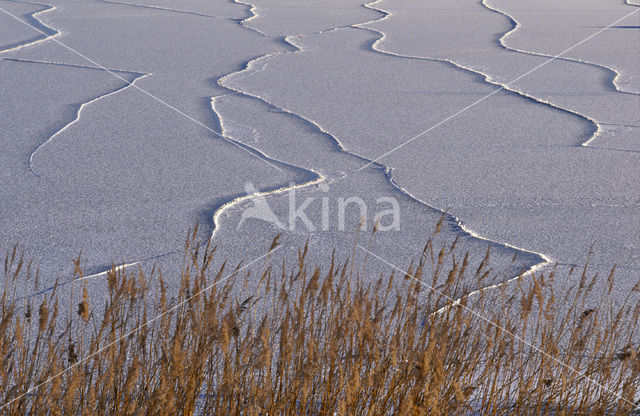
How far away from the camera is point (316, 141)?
431 centimetres

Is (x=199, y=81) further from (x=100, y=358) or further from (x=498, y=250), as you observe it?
(x=100, y=358)

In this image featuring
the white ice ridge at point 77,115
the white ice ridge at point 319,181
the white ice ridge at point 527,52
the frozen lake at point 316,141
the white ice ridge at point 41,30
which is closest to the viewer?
the white ice ridge at point 319,181

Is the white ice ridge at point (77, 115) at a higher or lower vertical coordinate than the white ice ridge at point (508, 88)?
lower

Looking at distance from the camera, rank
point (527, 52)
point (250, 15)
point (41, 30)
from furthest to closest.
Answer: point (250, 15)
point (41, 30)
point (527, 52)

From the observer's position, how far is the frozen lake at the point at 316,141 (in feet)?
10.4

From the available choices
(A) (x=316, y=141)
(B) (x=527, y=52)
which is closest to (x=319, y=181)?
(A) (x=316, y=141)

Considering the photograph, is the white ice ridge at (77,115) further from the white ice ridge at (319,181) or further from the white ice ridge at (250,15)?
the white ice ridge at (250,15)

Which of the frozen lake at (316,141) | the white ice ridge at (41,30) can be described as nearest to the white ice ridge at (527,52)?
the frozen lake at (316,141)

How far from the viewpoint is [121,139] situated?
171 inches

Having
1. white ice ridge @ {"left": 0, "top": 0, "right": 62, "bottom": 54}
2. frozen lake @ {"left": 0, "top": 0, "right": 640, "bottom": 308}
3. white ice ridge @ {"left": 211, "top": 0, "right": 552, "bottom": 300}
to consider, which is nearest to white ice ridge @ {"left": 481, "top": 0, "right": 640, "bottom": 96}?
frozen lake @ {"left": 0, "top": 0, "right": 640, "bottom": 308}

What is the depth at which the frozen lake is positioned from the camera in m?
3.17

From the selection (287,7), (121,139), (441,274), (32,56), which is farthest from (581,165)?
(287,7)

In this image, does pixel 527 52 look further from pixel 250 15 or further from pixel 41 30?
pixel 41 30

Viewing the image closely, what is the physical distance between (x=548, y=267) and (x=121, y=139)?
243 centimetres
